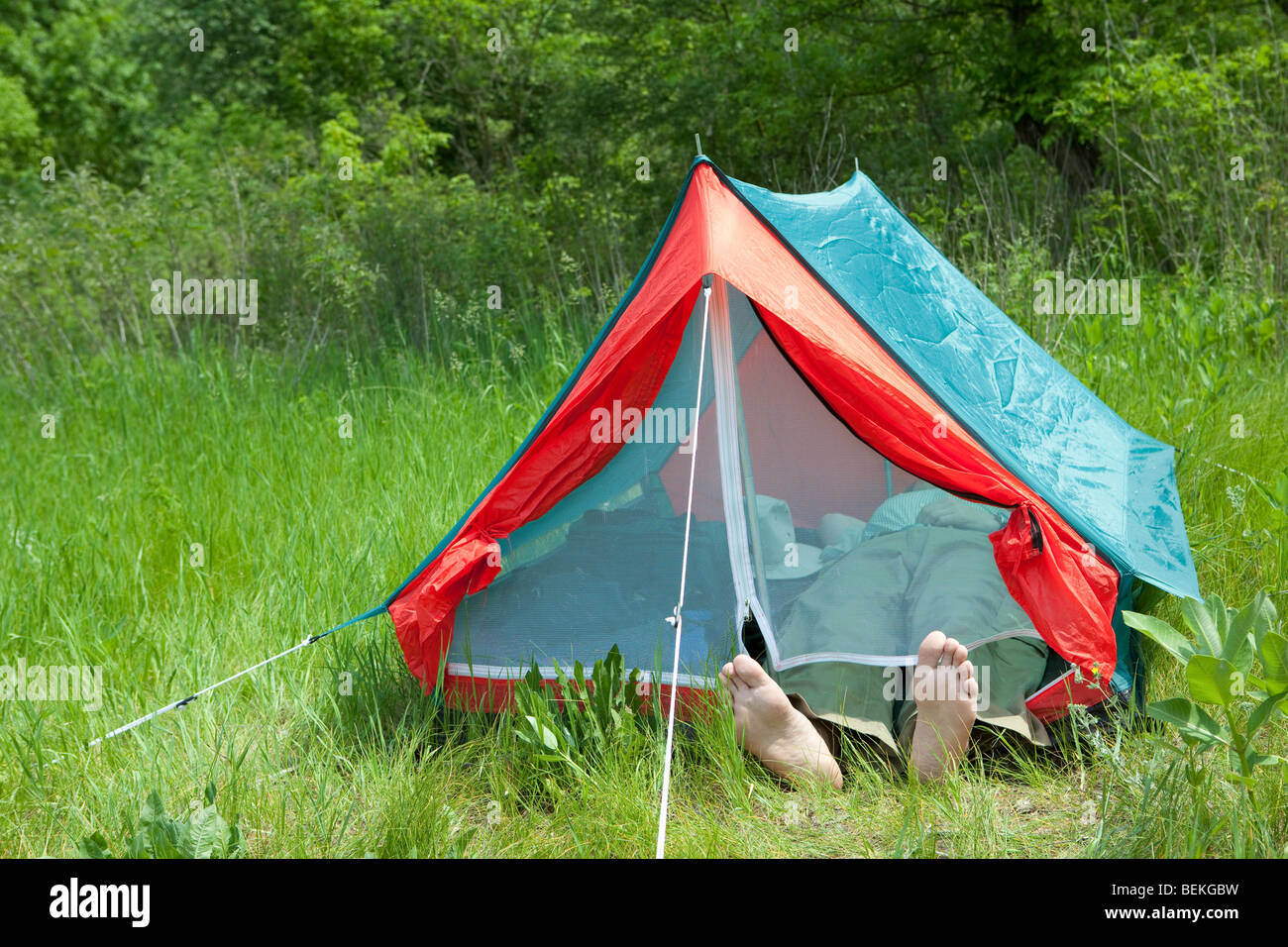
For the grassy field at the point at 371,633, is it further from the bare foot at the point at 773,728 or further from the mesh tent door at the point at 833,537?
the mesh tent door at the point at 833,537

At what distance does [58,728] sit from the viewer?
283 centimetres

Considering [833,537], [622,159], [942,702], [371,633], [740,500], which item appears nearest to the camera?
[942,702]

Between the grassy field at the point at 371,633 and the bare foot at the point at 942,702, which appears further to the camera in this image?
the bare foot at the point at 942,702

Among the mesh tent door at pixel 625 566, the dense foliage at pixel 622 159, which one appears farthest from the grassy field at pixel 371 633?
the dense foliage at pixel 622 159

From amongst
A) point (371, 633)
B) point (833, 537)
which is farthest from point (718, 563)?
point (371, 633)

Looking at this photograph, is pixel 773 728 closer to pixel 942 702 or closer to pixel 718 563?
pixel 942 702

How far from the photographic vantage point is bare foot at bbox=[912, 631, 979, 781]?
7.88 feet

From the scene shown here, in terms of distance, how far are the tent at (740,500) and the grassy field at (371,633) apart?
261mm

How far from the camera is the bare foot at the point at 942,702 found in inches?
94.5

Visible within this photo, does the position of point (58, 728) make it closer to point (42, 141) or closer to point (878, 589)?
point (878, 589)

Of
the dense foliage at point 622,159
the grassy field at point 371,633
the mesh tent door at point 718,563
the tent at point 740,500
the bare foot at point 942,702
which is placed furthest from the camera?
the dense foliage at point 622,159

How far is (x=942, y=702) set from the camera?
2.42m

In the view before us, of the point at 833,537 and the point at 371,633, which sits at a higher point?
the point at 833,537

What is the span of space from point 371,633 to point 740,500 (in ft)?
3.92
